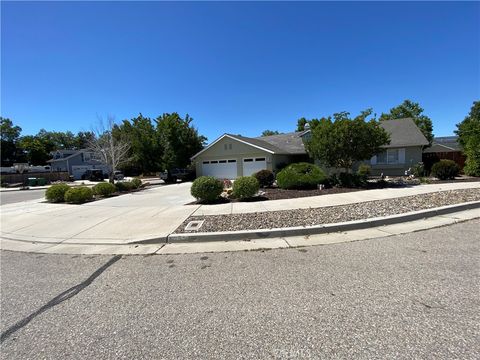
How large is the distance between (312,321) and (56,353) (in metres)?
2.50

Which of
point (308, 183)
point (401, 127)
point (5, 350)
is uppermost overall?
point (401, 127)

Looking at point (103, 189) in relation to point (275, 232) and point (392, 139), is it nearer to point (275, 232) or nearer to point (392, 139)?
point (275, 232)

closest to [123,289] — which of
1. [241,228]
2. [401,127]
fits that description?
[241,228]

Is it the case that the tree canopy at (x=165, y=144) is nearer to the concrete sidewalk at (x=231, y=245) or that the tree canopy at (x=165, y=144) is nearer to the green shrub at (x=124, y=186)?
the green shrub at (x=124, y=186)

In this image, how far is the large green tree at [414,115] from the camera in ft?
121

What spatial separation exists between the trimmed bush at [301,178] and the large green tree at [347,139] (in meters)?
1.36

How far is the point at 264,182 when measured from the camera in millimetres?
14578

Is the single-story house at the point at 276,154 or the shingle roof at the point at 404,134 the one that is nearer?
the shingle roof at the point at 404,134

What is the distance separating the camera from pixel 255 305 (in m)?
2.97

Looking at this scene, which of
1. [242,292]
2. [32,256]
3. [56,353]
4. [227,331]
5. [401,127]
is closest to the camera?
[56,353]

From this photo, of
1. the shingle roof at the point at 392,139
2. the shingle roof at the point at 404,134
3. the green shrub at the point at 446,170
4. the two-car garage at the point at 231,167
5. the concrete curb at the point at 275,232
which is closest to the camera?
the concrete curb at the point at 275,232

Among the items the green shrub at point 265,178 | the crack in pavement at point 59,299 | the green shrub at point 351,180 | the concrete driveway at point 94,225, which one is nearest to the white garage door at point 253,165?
the green shrub at point 265,178

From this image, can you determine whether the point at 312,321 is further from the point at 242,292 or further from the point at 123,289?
the point at 123,289

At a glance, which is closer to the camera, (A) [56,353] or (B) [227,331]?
(A) [56,353]
